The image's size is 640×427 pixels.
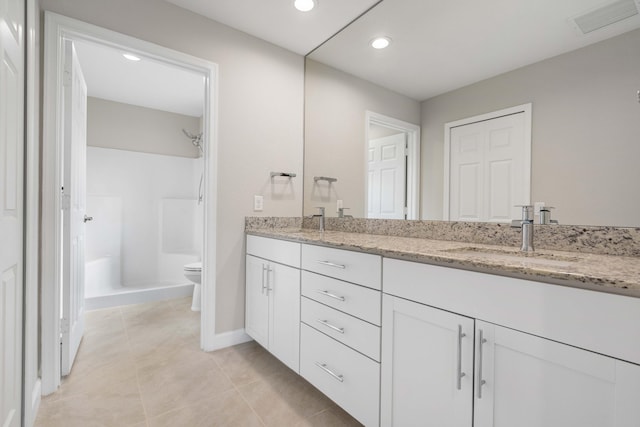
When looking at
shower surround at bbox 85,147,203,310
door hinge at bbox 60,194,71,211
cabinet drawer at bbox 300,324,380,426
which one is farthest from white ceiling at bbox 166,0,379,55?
shower surround at bbox 85,147,203,310

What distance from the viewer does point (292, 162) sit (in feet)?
8.47

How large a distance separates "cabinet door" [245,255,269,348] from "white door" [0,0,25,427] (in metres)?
1.16

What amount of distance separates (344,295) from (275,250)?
0.68m

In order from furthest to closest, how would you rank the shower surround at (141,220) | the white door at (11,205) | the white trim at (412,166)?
the shower surround at (141,220) → the white trim at (412,166) → the white door at (11,205)

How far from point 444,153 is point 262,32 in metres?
1.65

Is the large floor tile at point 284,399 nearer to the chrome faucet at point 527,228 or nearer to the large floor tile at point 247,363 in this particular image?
the large floor tile at point 247,363

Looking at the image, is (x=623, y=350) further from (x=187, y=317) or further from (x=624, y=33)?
(x=187, y=317)

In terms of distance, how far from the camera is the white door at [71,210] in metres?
1.75

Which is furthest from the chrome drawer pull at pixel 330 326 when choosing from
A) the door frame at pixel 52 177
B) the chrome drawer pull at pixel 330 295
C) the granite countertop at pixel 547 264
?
the door frame at pixel 52 177

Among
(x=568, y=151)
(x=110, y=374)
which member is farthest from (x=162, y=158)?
(x=568, y=151)

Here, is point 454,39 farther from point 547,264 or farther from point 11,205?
point 11,205

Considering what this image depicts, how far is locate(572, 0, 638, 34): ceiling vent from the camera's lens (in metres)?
1.12

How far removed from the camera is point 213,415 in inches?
58.7

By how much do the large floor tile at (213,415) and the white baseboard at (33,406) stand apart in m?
0.49
